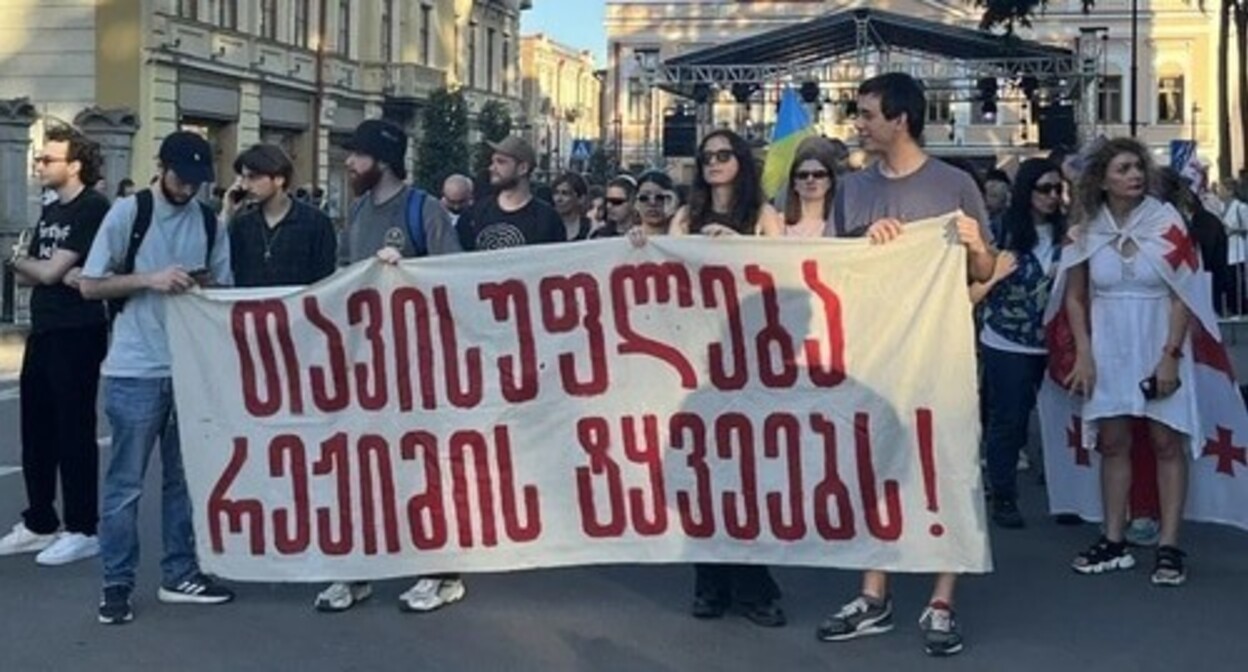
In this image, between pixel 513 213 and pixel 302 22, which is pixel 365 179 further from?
pixel 302 22

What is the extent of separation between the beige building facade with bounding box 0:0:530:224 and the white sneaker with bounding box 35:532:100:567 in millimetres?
20919

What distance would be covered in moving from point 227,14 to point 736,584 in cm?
3725

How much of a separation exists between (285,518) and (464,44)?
179 ft

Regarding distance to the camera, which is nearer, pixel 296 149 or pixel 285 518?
pixel 285 518

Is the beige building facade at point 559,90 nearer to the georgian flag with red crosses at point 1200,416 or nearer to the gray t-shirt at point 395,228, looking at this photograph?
the georgian flag with red crosses at point 1200,416

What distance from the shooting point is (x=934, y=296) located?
21.5 ft

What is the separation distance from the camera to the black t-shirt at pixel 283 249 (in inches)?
288

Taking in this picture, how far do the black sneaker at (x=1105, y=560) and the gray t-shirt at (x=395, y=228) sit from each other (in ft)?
10.1

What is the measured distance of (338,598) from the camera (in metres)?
7.09

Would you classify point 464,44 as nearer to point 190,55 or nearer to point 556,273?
point 190,55

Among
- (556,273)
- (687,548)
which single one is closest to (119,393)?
(556,273)

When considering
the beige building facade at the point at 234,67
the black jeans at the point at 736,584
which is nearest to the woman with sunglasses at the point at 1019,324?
the black jeans at the point at 736,584

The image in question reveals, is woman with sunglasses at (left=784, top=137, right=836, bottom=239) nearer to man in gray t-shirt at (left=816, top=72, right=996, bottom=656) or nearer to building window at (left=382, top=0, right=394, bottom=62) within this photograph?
man in gray t-shirt at (left=816, top=72, right=996, bottom=656)

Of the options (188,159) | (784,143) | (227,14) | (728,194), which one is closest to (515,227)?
(728,194)
